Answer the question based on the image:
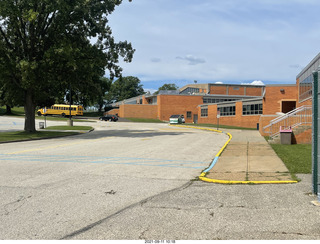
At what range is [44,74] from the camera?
2420 centimetres

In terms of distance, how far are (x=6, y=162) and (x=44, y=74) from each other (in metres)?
14.4

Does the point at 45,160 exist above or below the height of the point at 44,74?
below

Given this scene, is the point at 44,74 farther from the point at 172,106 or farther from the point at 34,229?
the point at 172,106

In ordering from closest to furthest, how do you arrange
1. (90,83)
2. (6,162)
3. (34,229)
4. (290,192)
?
(34,229), (290,192), (6,162), (90,83)

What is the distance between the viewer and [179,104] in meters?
75.4

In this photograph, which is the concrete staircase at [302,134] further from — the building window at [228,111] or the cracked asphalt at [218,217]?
the building window at [228,111]

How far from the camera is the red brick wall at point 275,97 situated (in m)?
38.8

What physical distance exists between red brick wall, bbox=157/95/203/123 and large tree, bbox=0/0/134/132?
45995mm

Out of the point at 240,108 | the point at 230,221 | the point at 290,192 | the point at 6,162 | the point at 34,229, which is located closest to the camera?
the point at 34,229

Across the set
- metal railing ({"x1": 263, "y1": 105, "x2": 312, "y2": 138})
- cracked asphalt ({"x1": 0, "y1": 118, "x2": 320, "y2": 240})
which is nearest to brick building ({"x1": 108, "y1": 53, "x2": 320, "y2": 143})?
metal railing ({"x1": 263, "y1": 105, "x2": 312, "y2": 138})

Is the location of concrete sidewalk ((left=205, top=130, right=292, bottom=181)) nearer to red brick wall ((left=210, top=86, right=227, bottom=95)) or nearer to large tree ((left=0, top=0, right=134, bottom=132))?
large tree ((left=0, top=0, right=134, bottom=132))

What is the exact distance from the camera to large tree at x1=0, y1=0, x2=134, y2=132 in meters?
23.0

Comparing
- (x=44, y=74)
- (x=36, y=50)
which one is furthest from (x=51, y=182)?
(x=36, y=50)
